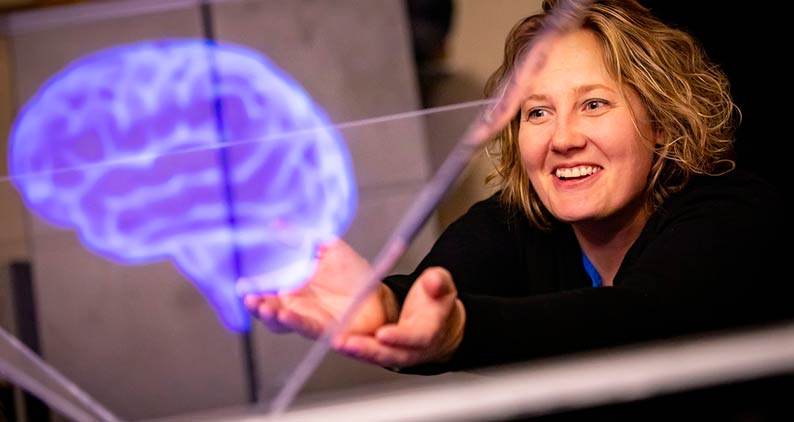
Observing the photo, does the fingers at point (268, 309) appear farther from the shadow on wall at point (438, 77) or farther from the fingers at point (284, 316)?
the shadow on wall at point (438, 77)

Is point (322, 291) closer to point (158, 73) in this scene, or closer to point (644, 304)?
point (644, 304)

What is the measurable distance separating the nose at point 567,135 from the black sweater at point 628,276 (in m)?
0.10

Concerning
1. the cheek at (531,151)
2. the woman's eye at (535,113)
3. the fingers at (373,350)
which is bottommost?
the fingers at (373,350)

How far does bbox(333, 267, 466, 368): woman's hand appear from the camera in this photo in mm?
518

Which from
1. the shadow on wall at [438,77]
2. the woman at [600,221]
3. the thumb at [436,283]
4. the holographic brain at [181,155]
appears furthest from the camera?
the holographic brain at [181,155]

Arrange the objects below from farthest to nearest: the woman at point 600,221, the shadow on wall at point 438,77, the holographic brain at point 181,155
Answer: the holographic brain at point 181,155 < the shadow on wall at point 438,77 < the woman at point 600,221

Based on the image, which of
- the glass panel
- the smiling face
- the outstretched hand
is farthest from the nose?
Result: the outstretched hand

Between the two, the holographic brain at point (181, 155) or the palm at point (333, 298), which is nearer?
the palm at point (333, 298)

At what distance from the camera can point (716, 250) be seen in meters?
0.70

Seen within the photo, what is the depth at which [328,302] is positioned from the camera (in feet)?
1.94

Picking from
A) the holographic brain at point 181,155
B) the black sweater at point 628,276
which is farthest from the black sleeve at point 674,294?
the holographic brain at point 181,155

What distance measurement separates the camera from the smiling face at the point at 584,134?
31.8 inches

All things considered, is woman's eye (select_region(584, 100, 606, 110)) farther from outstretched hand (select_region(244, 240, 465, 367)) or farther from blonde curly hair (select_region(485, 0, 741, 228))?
outstretched hand (select_region(244, 240, 465, 367))

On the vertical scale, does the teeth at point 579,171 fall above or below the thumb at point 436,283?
below
